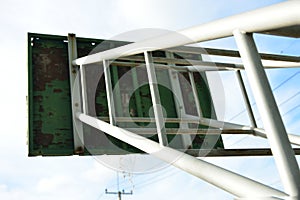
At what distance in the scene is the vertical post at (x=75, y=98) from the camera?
3.68 meters

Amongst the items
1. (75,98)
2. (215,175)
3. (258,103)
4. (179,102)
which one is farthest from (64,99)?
(258,103)

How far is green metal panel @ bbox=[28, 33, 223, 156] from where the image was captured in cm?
369

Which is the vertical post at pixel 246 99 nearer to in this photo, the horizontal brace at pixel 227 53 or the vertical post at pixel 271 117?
the horizontal brace at pixel 227 53

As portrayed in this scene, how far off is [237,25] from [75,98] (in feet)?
9.20

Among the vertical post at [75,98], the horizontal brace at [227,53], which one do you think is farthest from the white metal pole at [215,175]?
the vertical post at [75,98]

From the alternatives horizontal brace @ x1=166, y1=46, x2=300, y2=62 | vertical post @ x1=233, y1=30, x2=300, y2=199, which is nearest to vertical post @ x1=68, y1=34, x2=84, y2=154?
horizontal brace @ x1=166, y1=46, x2=300, y2=62

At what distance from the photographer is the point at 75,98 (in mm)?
3924

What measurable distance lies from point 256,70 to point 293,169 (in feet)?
1.59

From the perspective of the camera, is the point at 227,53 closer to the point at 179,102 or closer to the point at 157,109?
the point at 157,109

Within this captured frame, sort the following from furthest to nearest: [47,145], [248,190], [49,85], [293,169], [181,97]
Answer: [181,97] → [49,85] → [47,145] → [248,190] → [293,169]

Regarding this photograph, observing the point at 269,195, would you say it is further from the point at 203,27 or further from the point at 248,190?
the point at 203,27

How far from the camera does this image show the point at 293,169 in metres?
1.25

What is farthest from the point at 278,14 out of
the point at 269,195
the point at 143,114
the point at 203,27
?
the point at 143,114

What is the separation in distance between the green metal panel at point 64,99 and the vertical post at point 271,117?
96.1 inches
